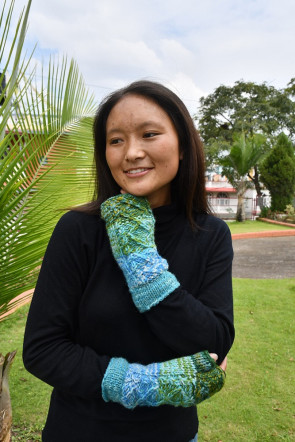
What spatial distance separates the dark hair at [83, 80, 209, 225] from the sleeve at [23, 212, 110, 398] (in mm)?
179

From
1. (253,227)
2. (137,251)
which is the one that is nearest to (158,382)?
(137,251)

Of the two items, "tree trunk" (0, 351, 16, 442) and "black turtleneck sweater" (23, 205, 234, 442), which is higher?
"black turtleneck sweater" (23, 205, 234, 442)

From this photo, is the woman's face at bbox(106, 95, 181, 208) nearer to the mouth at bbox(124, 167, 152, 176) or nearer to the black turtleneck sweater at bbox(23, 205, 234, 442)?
the mouth at bbox(124, 167, 152, 176)

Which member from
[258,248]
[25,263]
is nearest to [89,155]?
[25,263]

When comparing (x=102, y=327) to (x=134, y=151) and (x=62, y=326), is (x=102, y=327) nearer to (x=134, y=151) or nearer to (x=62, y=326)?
(x=62, y=326)

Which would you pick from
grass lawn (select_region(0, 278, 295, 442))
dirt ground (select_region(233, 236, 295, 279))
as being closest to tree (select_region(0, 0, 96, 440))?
grass lawn (select_region(0, 278, 295, 442))

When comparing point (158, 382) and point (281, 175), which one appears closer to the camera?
point (158, 382)

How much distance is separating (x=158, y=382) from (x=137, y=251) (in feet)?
1.14

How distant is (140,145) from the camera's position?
115cm

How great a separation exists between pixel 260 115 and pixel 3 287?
2280 cm

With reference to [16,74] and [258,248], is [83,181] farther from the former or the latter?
[258,248]

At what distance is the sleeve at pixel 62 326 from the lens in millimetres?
1002

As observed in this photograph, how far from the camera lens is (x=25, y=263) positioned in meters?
1.60

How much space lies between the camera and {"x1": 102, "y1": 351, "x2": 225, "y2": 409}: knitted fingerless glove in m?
0.97
